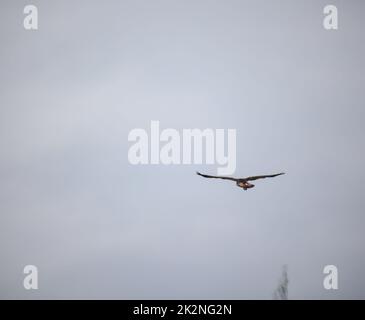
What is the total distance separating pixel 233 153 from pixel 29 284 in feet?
53.4

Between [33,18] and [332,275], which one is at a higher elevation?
[33,18]
